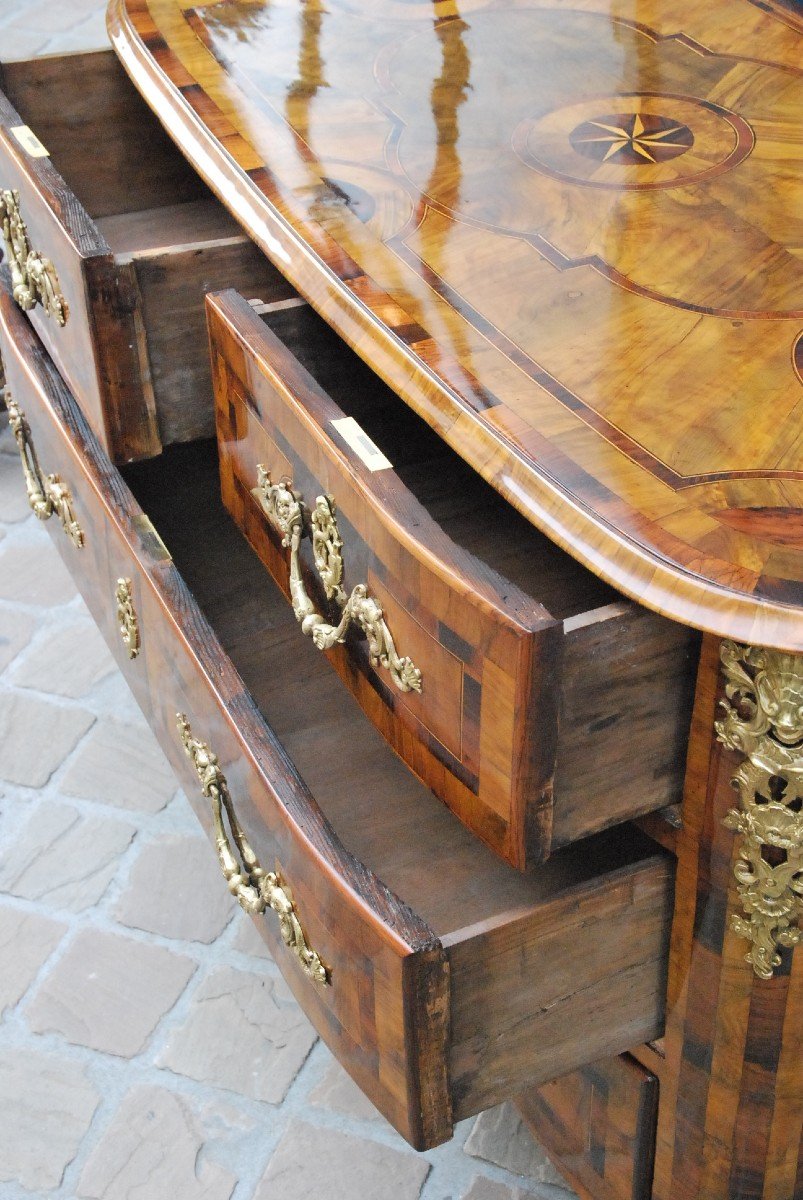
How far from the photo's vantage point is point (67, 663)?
5.24 ft

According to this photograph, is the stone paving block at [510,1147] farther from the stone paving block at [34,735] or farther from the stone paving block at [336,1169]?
the stone paving block at [34,735]

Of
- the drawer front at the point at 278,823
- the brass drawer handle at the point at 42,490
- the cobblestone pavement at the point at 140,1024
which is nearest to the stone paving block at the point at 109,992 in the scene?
the cobblestone pavement at the point at 140,1024

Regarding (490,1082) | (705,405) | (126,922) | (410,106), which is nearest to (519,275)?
(705,405)

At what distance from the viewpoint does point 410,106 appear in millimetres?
1123

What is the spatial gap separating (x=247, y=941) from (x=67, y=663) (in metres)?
0.44

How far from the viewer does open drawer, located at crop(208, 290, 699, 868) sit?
0.69 metres

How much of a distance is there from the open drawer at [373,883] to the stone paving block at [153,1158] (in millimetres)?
279

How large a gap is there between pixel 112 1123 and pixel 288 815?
51cm

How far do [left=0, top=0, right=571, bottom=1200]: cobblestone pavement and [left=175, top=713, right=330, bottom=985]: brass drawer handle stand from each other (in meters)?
0.31

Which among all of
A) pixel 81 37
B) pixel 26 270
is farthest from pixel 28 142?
pixel 81 37

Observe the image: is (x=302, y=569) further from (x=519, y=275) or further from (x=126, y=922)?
(x=126, y=922)

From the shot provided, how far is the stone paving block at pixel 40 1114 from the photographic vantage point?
1.13 meters

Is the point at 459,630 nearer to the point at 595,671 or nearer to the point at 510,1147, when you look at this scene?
the point at 595,671

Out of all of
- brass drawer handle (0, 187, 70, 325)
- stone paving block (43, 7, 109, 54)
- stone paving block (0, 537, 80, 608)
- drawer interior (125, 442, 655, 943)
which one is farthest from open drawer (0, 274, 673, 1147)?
stone paving block (43, 7, 109, 54)
